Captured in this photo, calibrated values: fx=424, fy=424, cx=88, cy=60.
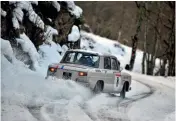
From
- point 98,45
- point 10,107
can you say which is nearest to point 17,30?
point 10,107

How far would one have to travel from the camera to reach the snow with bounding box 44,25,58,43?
23.1 m

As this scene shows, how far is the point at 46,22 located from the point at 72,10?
2.84 m

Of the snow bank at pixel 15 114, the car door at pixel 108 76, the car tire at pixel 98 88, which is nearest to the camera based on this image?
the snow bank at pixel 15 114

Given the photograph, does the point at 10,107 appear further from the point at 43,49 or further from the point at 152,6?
the point at 152,6

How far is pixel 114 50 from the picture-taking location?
62312 mm

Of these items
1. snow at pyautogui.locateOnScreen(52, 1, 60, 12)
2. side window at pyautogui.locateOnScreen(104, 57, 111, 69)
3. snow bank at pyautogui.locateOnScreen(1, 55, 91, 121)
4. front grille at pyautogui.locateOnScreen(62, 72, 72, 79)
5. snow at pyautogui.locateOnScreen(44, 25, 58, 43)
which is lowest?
snow bank at pyautogui.locateOnScreen(1, 55, 91, 121)

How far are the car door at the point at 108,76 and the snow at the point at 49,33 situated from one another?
9214mm

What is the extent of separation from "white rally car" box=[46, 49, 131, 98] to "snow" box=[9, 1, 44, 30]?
619 cm

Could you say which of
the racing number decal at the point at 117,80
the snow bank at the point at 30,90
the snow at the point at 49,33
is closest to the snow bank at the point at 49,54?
the snow at the point at 49,33

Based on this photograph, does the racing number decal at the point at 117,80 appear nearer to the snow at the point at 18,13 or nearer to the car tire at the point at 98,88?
the car tire at the point at 98,88

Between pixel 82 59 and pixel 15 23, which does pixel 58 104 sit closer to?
pixel 82 59

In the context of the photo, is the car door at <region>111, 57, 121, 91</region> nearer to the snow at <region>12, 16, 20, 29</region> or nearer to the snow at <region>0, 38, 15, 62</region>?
the snow at <region>0, 38, 15, 62</region>

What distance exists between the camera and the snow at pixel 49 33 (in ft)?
75.9

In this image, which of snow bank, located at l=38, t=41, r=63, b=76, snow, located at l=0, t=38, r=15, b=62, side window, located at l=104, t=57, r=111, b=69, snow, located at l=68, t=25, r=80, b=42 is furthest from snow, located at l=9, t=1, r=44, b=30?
side window, located at l=104, t=57, r=111, b=69
